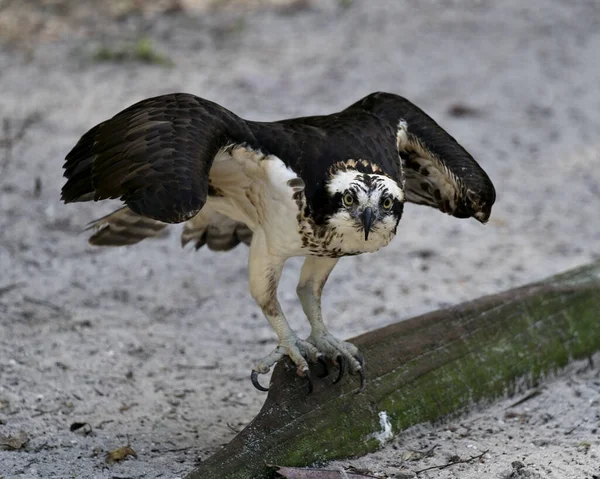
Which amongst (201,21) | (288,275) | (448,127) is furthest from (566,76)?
(288,275)

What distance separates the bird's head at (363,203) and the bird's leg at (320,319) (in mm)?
479

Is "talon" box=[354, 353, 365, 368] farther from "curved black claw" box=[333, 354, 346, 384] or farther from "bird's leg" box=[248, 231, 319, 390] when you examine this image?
"bird's leg" box=[248, 231, 319, 390]

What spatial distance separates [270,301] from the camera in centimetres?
447

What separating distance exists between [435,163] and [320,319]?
91 centimetres

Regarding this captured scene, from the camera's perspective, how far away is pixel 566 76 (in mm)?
9078

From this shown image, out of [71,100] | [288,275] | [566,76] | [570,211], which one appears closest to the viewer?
[288,275]

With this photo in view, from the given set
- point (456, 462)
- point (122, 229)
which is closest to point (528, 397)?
point (456, 462)

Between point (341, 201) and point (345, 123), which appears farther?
point (345, 123)

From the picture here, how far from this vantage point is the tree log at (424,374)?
153 inches

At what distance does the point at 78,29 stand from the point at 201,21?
1.20 meters

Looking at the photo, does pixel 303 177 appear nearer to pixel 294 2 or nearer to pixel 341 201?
pixel 341 201

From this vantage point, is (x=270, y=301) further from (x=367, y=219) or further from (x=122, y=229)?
(x=122, y=229)

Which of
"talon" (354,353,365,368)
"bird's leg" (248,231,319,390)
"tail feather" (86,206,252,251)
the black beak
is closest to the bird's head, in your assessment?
the black beak

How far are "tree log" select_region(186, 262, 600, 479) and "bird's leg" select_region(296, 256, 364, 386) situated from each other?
0.07 meters
